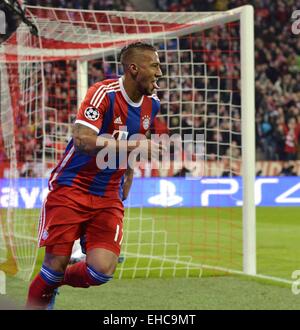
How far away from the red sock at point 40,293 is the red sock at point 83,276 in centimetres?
17

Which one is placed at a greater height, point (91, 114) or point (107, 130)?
point (91, 114)

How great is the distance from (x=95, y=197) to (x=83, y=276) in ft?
1.75

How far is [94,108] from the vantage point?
18.3 feet

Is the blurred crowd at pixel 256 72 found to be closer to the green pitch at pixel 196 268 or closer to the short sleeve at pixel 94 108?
the green pitch at pixel 196 268

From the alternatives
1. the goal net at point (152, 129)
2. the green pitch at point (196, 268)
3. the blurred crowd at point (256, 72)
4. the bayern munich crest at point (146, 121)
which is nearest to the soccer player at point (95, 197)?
the bayern munich crest at point (146, 121)

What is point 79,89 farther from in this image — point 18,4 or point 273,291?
point 273,291

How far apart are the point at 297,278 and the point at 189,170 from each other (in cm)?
864

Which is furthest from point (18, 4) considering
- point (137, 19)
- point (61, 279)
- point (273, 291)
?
point (273, 291)

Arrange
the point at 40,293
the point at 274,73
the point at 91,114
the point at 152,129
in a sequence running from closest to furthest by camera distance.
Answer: the point at 91,114
the point at 40,293
the point at 152,129
the point at 274,73

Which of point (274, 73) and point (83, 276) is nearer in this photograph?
point (83, 276)

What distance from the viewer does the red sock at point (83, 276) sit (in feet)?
18.8

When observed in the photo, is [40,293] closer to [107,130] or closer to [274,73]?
[107,130]

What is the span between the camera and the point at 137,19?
30.9 feet

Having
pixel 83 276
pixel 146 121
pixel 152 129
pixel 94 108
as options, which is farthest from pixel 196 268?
pixel 94 108
